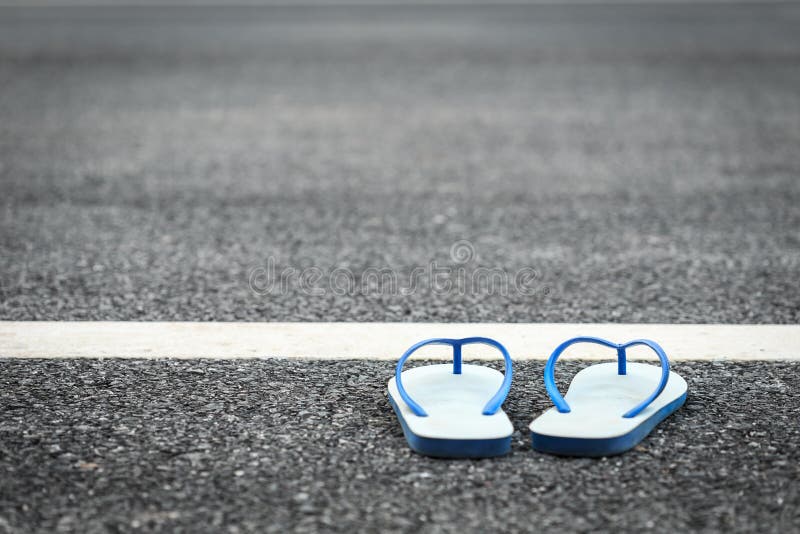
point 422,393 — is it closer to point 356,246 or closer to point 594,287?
point 594,287

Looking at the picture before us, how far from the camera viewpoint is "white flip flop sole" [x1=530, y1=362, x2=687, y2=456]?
191 centimetres

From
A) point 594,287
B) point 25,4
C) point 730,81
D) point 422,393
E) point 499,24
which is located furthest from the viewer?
point 25,4

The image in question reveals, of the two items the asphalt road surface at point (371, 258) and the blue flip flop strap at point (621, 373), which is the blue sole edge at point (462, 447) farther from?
the blue flip flop strap at point (621, 373)

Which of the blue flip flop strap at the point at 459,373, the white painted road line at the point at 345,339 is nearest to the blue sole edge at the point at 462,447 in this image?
the blue flip flop strap at the point at 459,373

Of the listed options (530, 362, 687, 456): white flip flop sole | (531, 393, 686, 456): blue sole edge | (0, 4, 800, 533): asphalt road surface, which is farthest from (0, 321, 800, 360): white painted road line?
(531, 393, 686, 456): blue sole edge

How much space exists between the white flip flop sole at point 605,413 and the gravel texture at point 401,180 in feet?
1.84

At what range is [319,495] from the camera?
176 centimetres

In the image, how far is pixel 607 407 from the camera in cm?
208

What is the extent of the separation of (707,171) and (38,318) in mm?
3254

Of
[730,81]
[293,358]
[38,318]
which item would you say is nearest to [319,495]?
[293,358]

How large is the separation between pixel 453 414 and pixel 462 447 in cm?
14

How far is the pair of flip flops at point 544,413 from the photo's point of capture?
1906 millimetres

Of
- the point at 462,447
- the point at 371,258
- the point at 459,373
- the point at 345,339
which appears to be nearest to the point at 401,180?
the point at 371,258

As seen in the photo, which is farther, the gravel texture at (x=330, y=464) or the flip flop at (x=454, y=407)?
the flip flop at (x=454, y=407)
